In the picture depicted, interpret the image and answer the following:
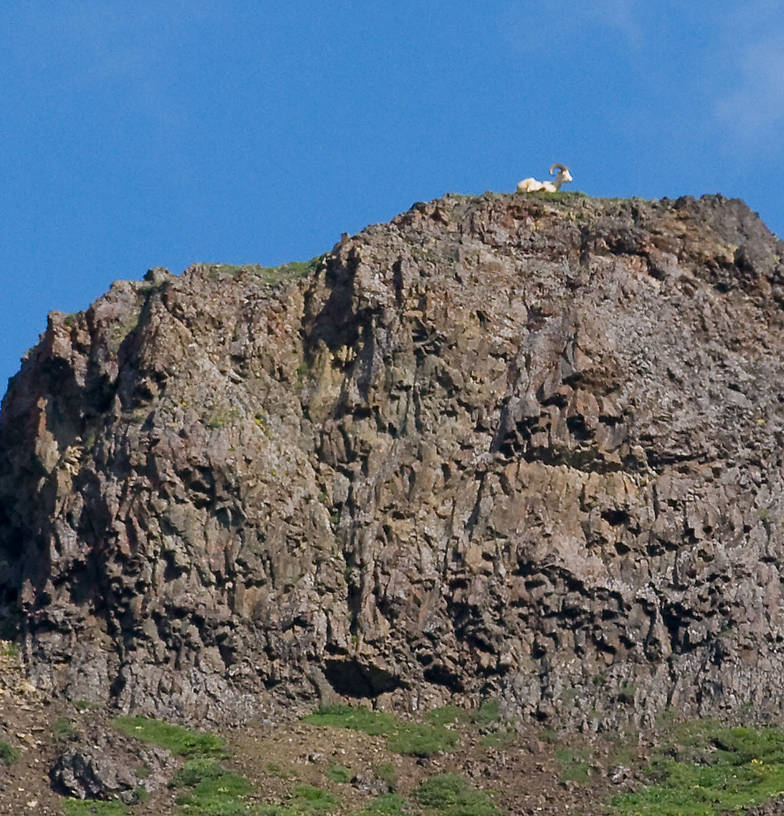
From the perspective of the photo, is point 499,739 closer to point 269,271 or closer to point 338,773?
point 338,773

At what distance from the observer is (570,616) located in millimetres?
55906

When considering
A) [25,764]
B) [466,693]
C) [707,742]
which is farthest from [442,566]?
[25,764]

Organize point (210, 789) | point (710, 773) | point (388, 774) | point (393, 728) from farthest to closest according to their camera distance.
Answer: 1. point (393, 728)
2. point (388, 774)
3. point (710, 773)
4. point (210, 789)

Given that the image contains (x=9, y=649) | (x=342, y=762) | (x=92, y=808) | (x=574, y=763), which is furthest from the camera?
(x=9, y=649)

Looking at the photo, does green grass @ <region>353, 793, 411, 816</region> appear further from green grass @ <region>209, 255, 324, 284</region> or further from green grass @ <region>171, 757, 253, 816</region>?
green grass @ <region>209, 255, 324, 284</region>

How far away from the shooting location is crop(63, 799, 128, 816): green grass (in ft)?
163

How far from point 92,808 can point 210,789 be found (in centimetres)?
266

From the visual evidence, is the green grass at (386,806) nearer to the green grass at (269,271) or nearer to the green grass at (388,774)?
the green grass at (388,774)

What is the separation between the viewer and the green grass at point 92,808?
49.8 m

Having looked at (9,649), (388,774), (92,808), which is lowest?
(92,808)

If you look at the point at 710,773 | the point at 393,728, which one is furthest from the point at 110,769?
the point at 710,773

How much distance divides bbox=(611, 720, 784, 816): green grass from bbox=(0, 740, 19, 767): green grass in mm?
13002

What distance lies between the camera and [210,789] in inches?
2012

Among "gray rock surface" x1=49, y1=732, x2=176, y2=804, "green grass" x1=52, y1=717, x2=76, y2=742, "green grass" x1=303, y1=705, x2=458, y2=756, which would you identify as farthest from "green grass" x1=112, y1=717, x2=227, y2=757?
"green grass" x1=303, y1=705, x2=458, y2=756
